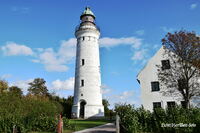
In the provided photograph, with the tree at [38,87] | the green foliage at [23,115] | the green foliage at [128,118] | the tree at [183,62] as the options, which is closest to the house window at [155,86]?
the tree at [183,62]

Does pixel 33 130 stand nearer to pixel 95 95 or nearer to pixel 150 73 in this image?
pixel 150 73

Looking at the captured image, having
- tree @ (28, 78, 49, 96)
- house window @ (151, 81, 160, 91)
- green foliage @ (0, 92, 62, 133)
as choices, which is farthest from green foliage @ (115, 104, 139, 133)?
tree @ (28, 78, 49, 96)

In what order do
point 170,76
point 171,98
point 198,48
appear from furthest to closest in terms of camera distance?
point 171,98 → point 170,76 → point 198,48

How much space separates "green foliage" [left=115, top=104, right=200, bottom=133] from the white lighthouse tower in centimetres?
1797

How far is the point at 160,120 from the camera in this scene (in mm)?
12430

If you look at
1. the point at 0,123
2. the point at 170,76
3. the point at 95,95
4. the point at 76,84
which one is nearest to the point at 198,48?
the point at 170,76

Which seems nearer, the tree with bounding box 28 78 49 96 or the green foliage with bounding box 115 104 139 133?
the green foliage with bounding box 115 104 139 133

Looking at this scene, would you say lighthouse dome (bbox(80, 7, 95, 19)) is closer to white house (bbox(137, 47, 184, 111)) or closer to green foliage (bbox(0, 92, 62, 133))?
white house (bbox(137, 47, 184, 111))

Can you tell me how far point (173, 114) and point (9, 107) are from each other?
1188 centimetres

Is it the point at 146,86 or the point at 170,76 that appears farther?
the point at 146,86

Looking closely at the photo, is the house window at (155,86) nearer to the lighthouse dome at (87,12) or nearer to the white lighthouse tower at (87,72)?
the white lighthouse tower at (87,72)

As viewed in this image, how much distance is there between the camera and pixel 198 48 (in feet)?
51.6

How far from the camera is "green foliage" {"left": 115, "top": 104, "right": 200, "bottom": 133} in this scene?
38.8ft

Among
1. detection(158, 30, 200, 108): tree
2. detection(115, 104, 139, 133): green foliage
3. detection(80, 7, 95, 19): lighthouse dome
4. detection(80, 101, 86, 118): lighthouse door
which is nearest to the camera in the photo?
detection(115, 104, 139, 133): green foliage
